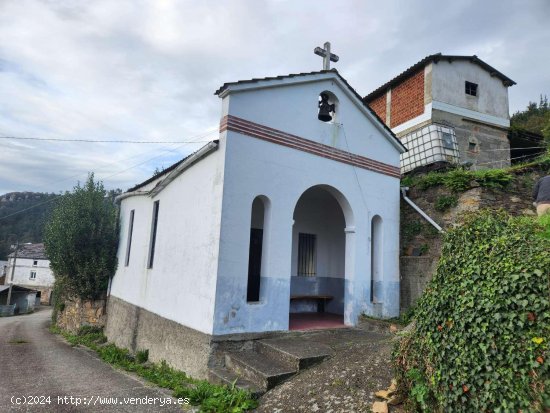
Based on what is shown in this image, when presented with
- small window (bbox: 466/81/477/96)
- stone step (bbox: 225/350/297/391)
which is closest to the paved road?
stone step (bbox: 225/350/297/391)

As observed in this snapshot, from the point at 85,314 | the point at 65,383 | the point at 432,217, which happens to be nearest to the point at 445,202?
the point at 432,217

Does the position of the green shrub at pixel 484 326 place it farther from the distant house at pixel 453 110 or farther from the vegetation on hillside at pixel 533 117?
the vegetation on hillside at pixel 533 117

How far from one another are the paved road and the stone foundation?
744 mm

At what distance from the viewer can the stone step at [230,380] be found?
5414 millimetres

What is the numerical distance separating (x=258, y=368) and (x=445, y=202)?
642cm

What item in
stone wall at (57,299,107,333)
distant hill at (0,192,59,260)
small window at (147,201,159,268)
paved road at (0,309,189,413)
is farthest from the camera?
distant hill at (0,192,59,260)

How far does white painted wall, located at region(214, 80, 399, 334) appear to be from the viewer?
266 inches

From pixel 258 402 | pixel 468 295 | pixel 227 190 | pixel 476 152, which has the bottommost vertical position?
pixel 258 402

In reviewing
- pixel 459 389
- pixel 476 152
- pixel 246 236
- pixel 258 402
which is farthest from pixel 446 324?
pixel 476 152

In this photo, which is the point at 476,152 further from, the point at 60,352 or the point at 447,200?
Answer: the point at 60,352

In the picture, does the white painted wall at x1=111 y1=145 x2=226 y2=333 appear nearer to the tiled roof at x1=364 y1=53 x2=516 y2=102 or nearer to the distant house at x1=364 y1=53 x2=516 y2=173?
the distant house at x1=364 y1=53 x2=516 y2=173

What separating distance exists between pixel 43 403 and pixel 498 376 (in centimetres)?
664

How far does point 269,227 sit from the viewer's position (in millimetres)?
7297

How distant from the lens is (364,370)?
529cm
